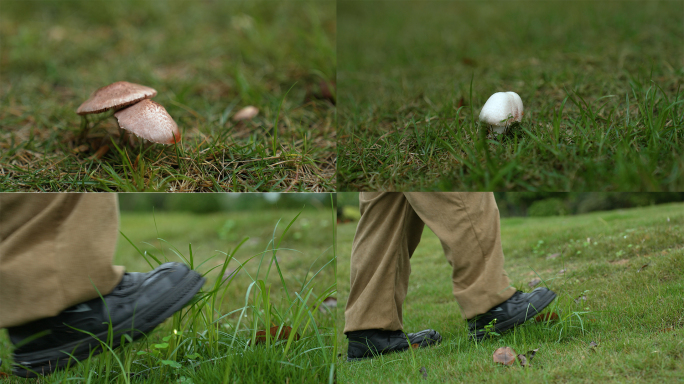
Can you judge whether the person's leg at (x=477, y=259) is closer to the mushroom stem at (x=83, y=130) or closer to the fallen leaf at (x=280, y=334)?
the fallen leaf at (x=280, y=334)

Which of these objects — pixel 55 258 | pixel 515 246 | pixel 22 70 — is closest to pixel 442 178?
pixel 515 246

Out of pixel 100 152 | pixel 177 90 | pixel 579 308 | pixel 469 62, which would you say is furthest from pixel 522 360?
pixel 177 90

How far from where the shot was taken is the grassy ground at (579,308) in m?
1.23

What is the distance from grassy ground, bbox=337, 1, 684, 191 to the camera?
128 cm

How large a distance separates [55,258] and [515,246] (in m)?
1.79

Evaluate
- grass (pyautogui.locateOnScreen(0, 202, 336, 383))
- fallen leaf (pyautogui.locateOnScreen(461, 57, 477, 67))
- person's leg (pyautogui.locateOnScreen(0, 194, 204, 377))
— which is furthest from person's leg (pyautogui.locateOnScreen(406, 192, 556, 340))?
fallen leaf (pyautogui.locateOnScreen(461, 57, 477, 67))

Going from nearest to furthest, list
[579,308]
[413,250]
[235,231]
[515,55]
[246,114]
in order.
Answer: [579,308] → [413,250] → [246,114] → [235,231] → [515,55]

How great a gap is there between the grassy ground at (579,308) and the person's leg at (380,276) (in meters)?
0.09

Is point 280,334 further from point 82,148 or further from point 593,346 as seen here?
point 82,148

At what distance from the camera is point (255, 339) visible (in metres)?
1.44

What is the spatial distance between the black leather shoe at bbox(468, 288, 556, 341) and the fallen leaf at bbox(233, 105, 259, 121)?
1500 millimetres

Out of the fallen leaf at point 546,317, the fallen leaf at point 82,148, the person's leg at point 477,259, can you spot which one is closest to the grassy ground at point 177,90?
the fallen leaf at point 82,148

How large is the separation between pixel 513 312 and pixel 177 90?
2.34 metres

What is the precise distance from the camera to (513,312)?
1.51m
